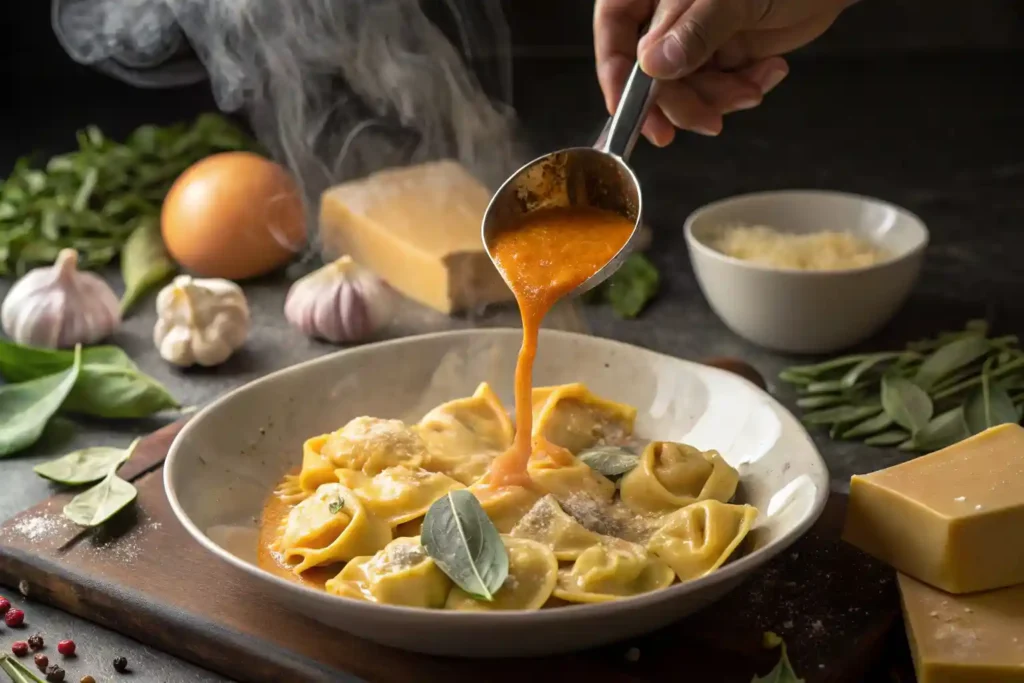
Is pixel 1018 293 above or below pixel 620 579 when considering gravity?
below

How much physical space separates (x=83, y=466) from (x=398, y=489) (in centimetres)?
74

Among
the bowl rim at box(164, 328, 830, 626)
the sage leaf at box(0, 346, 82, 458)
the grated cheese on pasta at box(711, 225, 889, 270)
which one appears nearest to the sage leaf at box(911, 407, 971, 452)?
the grated cheese on pasta at box(711, 225, 889, 270)

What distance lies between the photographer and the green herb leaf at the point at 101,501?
2193mm

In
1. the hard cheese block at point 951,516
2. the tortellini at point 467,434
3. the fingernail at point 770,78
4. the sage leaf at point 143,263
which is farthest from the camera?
the sage leaf at point 143,263

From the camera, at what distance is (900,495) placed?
1878 mm

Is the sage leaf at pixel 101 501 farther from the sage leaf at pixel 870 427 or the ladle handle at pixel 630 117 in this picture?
the sage leaf at pixel 870 427

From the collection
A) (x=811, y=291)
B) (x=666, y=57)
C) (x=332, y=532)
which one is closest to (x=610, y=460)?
(x=332, y=532)

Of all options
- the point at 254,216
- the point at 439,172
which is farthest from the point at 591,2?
the point at 254,216

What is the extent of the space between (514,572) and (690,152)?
3383mm

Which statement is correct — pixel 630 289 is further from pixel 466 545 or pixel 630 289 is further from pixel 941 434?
pixel 466 545

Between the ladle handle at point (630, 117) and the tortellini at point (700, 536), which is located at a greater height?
the ladle handle at point (630, 117)

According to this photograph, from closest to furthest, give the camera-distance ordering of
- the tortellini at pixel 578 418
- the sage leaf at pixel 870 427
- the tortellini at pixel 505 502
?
the tortellini at pixel 505 502, the tortellini at pixel 578 418, the sage leaf at pixel 870 427

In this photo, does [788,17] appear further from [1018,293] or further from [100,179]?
[100,179]

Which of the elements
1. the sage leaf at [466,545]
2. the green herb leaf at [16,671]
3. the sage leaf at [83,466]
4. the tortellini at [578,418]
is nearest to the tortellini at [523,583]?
the sage leaf at [466,545]
